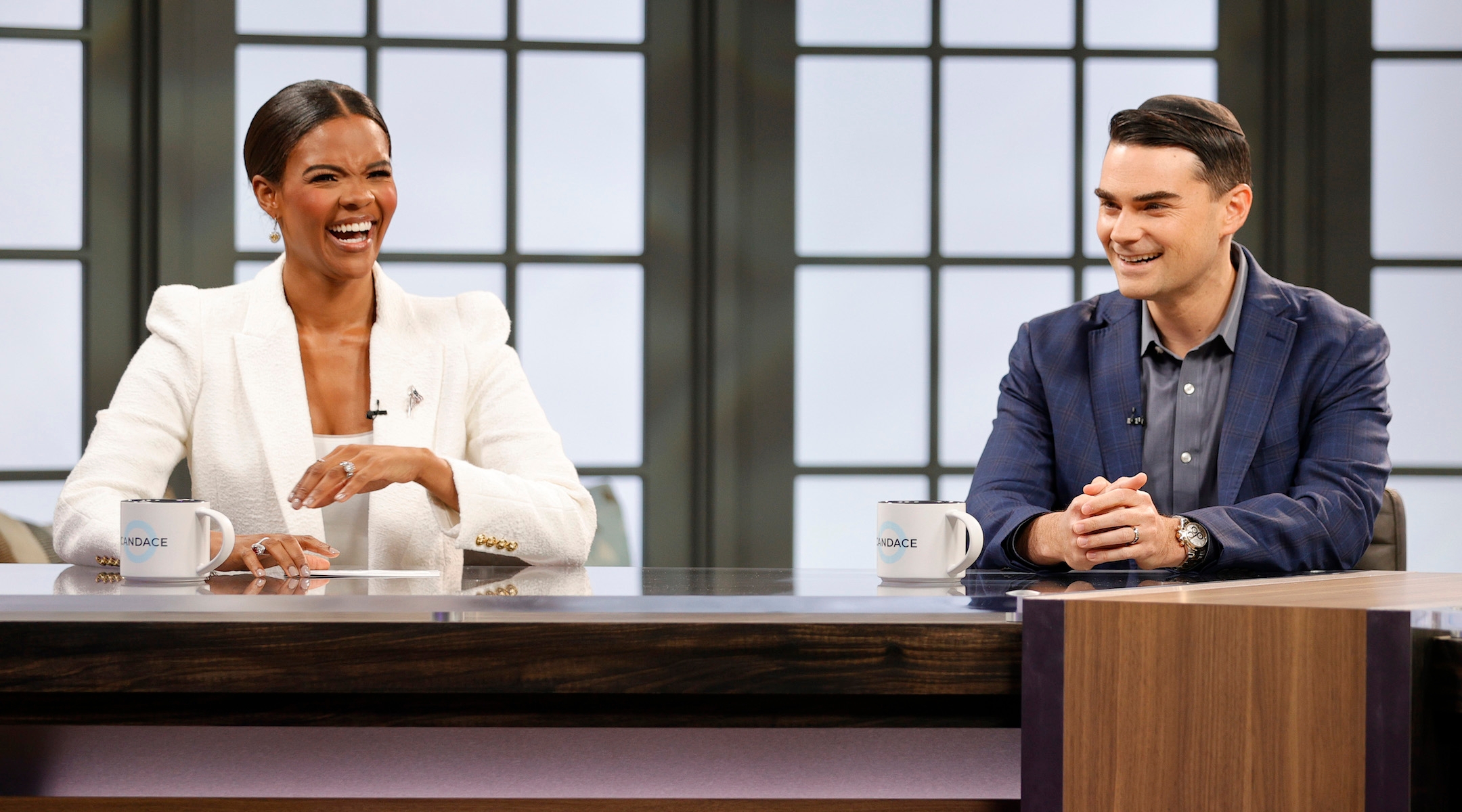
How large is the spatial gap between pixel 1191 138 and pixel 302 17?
2.32m

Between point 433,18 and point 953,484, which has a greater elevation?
point 433,18

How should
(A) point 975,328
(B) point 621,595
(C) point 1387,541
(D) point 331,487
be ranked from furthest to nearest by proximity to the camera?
(A) point 975,328
(C) point 1387,541
(D) point 331,487
(B) point 621,595

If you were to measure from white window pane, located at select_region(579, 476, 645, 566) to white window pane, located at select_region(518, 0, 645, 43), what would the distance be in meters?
1.16

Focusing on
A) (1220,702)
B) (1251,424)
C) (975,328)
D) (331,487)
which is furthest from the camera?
(975,328)

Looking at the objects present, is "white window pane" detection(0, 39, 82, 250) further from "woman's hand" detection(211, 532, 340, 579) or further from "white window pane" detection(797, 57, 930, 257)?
"woman's hand" detection(211, 532, 340, 579)

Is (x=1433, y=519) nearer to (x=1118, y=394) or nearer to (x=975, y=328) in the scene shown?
(x=975, y=328)

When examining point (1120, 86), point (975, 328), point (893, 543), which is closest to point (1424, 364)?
point (1120, 86)

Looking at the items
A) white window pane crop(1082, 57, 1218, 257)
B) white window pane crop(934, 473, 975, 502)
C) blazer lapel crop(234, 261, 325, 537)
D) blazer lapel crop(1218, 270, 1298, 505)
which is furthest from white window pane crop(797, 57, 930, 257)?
blazer lapel crop(234, 261, 325, 537)

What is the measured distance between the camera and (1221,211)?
1865 millimetres

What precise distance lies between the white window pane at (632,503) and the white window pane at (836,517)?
0.41 m

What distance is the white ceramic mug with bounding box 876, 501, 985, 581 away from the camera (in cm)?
118

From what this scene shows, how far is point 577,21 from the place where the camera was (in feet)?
10.5

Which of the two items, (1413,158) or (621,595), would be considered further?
(1413,158)

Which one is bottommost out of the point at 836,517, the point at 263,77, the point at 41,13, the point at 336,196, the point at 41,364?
the point at 836,517
